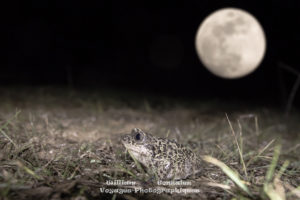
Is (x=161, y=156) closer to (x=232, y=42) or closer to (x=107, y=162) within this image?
(x=107, y=162)

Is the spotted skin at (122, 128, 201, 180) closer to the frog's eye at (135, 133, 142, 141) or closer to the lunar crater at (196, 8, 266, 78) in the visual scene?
the frog's eye at (135, 133, 142, 141)

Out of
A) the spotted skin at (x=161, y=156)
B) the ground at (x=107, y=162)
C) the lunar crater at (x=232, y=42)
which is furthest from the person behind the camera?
the lunar crater at (x=232, y=42)

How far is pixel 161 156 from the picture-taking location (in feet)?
8.46

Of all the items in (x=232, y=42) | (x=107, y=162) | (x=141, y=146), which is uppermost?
(x=232, y=42)

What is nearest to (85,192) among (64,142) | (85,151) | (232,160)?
(85,151)

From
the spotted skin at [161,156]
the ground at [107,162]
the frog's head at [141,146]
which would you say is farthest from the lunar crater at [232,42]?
the frog's head at [141,146]

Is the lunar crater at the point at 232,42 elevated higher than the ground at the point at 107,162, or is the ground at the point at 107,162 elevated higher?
the lunar crater at the point at 232,42

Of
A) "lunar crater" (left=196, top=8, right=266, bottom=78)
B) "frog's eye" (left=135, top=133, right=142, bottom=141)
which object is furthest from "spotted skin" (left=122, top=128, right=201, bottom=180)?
"lunar crater" (left=196, top=8, right=266, bottom=78)

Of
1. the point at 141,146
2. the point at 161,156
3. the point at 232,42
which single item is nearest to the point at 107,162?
the point at 141,146

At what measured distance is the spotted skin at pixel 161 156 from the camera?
2521 mm

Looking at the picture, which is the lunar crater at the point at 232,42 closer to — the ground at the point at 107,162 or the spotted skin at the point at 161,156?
the ground at the point at 107,162

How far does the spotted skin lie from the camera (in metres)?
2.52

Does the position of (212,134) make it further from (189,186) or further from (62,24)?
(62,24)

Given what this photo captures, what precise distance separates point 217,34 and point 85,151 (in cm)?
631
